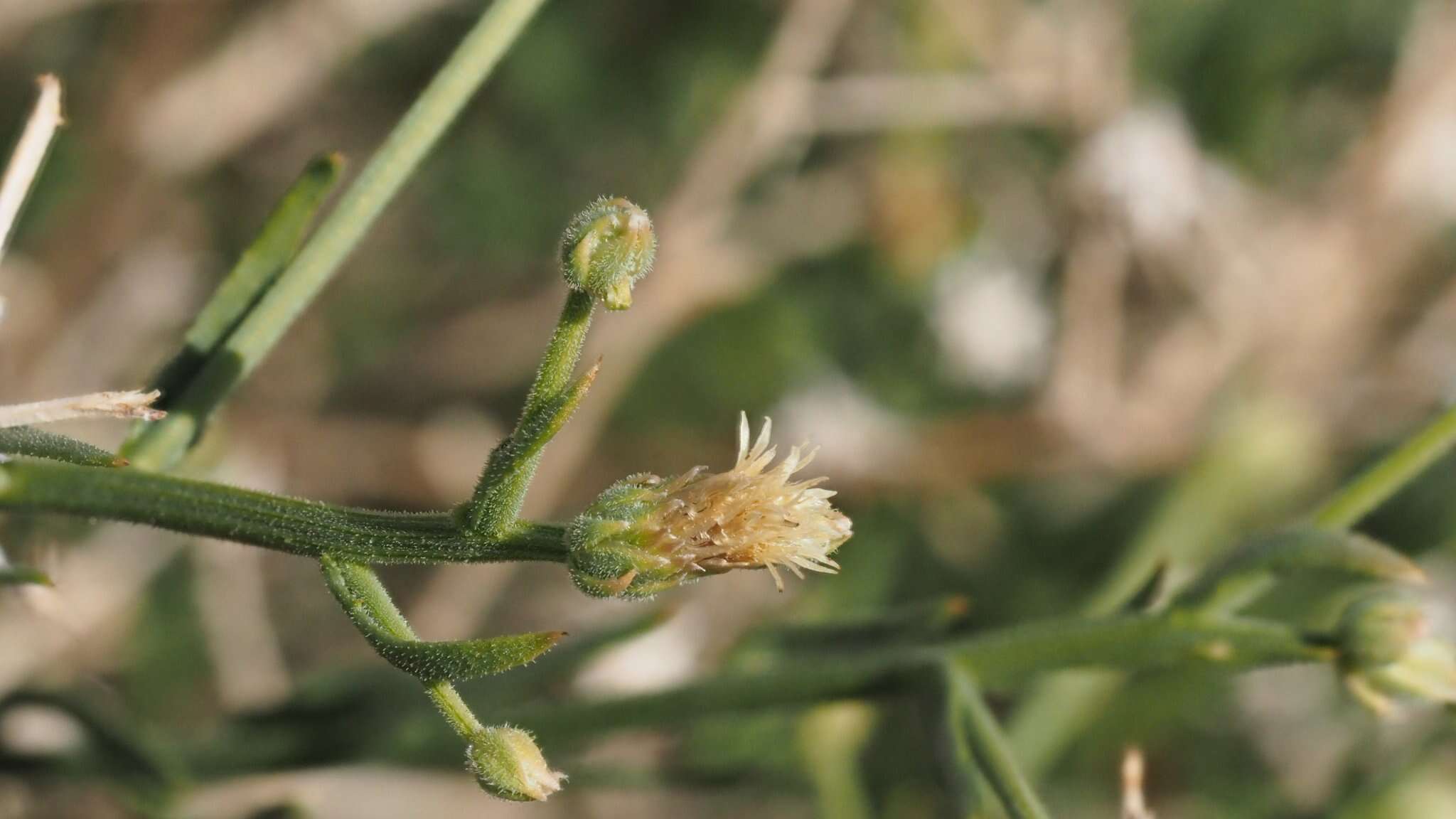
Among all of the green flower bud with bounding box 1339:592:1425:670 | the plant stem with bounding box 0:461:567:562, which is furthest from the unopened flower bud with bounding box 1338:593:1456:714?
the plant stem with bounding box 0:461:567:562

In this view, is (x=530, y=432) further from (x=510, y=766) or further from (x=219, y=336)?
(x=219, y=336)

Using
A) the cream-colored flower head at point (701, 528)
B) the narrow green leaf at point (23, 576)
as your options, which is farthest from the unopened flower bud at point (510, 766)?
the narrow green leaf at point (23, 576)

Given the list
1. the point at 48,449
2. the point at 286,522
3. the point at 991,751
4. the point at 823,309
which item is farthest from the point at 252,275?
the point at 823,309

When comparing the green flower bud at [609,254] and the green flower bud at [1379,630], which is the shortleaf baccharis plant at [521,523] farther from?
the green flower bud at [1379,630]

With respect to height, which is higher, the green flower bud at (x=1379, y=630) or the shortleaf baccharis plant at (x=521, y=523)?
the shortleaf baccharis plant at (x=521, y=523)

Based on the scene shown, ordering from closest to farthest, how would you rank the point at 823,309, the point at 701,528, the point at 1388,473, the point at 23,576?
the point at 23,576, the point at 701,528, the point at 1388,473, the point at 823,309

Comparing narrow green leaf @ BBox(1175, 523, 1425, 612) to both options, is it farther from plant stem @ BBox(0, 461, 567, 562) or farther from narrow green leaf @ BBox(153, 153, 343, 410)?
narrow green leaf @ BBox(153, 153, 343, 410)
